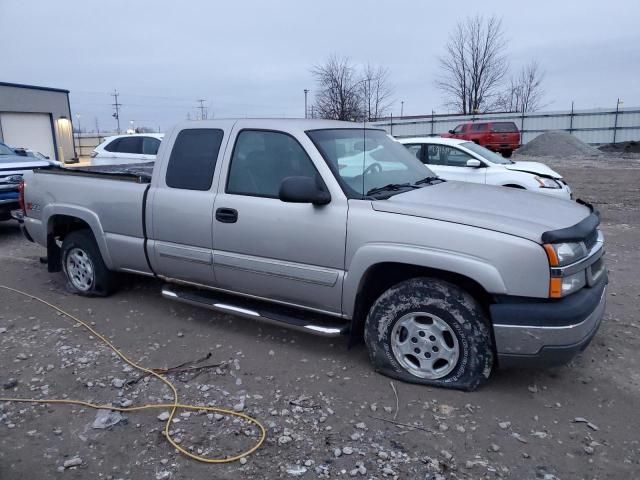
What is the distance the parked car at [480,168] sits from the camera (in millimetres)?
9070

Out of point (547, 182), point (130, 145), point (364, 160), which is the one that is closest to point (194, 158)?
point (364, 160)

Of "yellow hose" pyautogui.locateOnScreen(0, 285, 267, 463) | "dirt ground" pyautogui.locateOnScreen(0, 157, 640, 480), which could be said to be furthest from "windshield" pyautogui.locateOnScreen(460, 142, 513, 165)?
"yellow hose" pyautogui.locateOnScreen(0, 285, 267, 463)

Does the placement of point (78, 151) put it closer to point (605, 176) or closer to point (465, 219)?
point (605, 176)

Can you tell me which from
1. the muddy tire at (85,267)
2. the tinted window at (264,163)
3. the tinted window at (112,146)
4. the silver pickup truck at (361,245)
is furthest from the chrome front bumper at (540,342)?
the tinted window at (112,146)

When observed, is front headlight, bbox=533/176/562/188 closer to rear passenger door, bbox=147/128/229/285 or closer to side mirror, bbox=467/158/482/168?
side mirror, bbox=467/158/482/168

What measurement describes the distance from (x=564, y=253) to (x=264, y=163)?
230 cm

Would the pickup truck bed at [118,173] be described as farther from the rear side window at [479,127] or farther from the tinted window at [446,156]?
the rear side window at [479,127]

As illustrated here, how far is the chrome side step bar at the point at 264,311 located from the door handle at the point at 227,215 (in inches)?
28.3

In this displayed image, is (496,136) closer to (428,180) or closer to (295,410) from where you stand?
(428,180)

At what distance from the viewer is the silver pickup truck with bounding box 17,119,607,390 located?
3.17 meters

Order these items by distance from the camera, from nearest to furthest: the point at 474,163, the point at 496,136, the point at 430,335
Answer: the point at 430,335
the point at 474,163
the point at 496,136

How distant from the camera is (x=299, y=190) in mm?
3566

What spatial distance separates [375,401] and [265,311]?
3.90 ft

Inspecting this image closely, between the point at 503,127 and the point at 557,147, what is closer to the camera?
the point at 503,127
